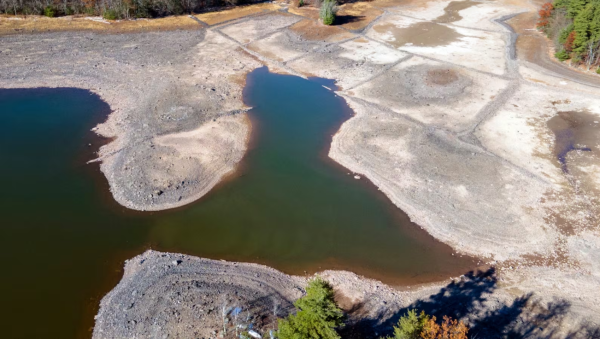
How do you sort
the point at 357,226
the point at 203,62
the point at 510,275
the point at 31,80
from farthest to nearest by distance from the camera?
the point at 203,62
the point at 31,80
the point at 357,226
the point at 510,275

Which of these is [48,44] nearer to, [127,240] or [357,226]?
[127,240]

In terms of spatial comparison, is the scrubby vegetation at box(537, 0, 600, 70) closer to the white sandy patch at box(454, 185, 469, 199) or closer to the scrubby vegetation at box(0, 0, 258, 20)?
the white sandy patch at box(454, 185, 469, 199)

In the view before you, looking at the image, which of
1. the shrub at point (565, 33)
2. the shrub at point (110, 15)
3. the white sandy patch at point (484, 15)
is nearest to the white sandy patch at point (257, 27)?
the shrub at point (110, 15)

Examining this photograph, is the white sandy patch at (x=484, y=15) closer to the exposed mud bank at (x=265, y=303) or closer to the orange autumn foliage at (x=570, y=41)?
the orange autumn foliage at (x=570, y=41)

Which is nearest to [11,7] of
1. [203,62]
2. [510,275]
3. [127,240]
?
[203,62]

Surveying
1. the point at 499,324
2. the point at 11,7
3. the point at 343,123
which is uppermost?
the point at 11,7

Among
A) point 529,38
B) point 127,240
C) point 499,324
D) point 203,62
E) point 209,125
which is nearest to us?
point 499,324
